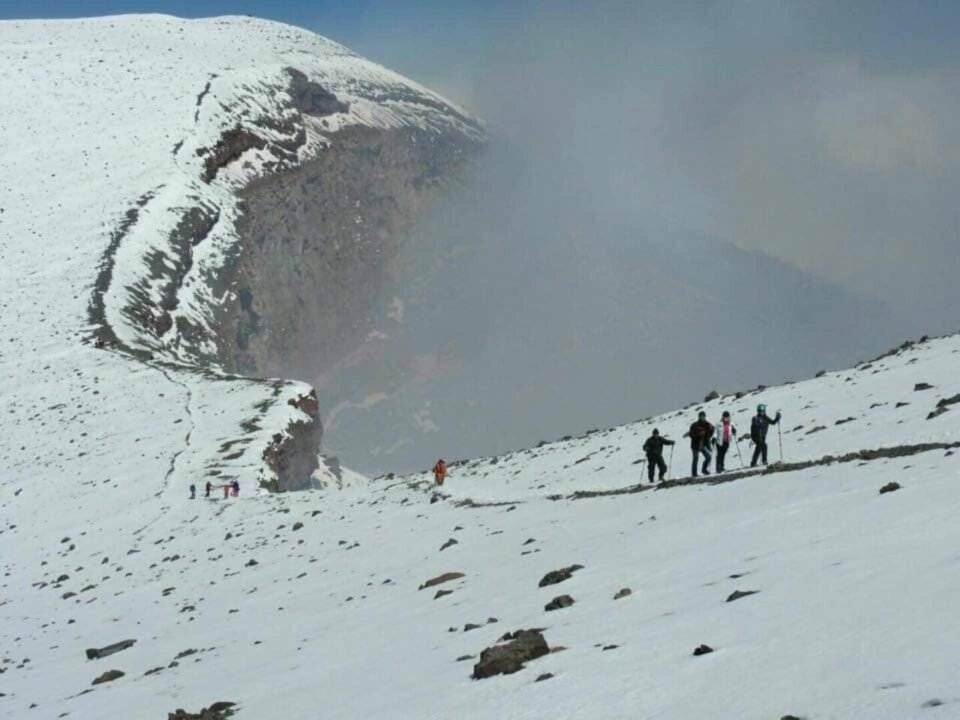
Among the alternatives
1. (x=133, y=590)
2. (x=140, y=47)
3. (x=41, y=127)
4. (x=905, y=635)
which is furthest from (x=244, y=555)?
(x=140, y=47)

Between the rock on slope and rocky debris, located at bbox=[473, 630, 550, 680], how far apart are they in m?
32.5

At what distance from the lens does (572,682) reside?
920 cm

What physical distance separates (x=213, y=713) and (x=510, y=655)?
3.97 m

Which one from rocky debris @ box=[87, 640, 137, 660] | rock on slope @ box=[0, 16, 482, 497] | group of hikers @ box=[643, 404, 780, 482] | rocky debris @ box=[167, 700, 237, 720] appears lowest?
rocky debris @ box=[87, 640, 137, 660]

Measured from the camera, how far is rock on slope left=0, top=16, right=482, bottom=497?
49562mm

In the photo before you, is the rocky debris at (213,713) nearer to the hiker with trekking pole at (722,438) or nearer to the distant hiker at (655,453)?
the distant hiker at (655,453)

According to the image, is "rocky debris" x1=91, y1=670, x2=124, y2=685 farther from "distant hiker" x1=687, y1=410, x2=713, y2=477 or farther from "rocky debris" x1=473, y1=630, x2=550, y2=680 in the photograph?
"distant hiker" x1=687, y1=410, x2=713, y2=477

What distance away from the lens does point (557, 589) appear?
14.6 metres

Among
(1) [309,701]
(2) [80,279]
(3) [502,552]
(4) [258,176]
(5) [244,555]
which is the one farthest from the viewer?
(4) [258,176]

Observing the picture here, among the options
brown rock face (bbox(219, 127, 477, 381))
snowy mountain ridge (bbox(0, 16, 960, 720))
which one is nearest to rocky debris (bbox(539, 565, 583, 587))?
snowy mountain ridge (bbox(0, 16, 960, 720))

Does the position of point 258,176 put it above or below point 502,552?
above

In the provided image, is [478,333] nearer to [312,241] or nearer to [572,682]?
[312,241]

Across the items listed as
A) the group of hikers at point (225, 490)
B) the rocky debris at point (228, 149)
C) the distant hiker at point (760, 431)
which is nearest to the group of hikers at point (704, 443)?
the distant hiker at point (760, 431)

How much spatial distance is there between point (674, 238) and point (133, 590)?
15821 centimetres
